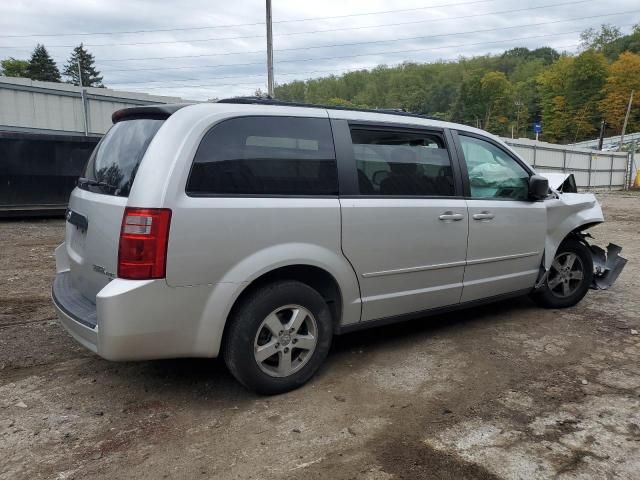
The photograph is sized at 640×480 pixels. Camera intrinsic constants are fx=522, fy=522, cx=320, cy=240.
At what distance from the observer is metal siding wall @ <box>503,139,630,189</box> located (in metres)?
25.5

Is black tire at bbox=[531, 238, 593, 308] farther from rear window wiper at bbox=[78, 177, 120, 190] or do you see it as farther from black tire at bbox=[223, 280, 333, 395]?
rear window wiper at bbox=[78, 177, 120, 190]

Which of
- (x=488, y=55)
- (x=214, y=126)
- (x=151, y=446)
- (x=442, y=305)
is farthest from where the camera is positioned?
(x=488, y=55)

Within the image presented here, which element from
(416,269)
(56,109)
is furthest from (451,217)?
(56,109)

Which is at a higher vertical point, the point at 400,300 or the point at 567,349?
the point at 400,300

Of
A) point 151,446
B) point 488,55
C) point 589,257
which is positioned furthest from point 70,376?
point 488,55

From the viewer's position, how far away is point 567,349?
13.9 ft

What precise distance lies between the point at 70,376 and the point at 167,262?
145 cm

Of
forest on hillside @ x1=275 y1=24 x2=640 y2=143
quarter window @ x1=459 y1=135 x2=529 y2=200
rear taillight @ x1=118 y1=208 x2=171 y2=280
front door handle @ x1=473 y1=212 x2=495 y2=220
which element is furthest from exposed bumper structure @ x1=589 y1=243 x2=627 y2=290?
forest on hillside @ x1=275 y1=24 x2=640 y2=143

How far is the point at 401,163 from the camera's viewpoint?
3.92 m

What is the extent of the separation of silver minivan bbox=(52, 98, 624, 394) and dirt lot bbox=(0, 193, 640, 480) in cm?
34

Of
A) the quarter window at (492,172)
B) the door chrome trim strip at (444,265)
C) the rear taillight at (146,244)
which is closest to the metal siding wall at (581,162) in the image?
the quarter window at (492,172)

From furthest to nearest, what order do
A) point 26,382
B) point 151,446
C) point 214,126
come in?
point 26,382, point 214,126, point 151,446

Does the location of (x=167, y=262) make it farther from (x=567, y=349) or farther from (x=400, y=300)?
(x=567, y=349)

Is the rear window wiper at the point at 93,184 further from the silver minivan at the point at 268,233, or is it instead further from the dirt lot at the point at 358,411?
the dirt lot at the point at 358,411
